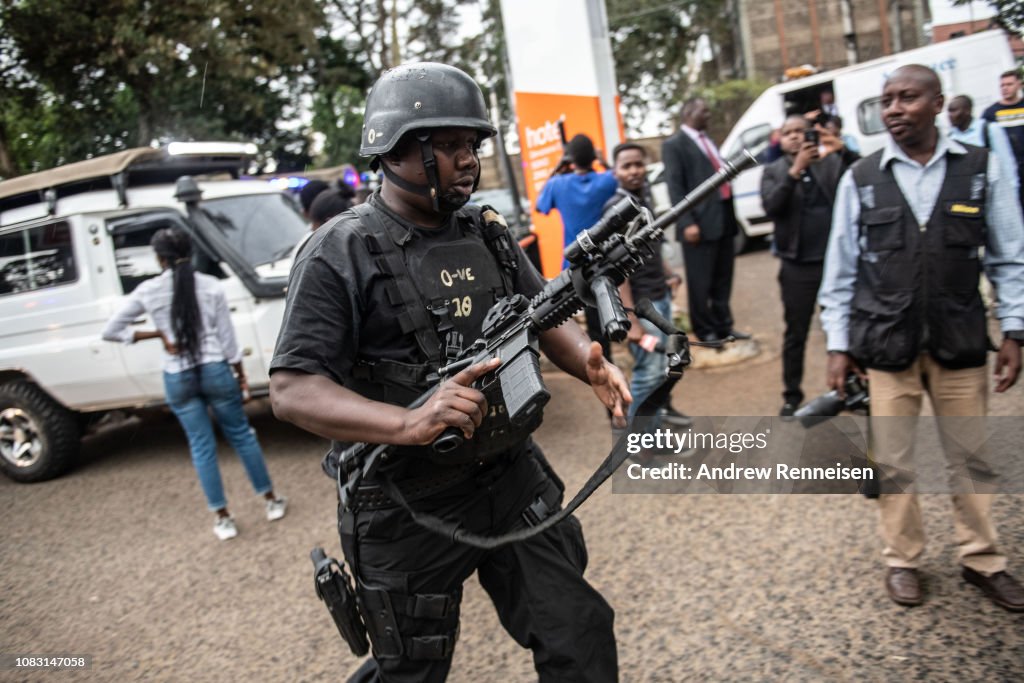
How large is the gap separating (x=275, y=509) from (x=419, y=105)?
3437 millimetres

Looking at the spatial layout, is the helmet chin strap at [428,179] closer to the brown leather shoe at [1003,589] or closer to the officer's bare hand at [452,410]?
the officer's bare hand at [452,410]

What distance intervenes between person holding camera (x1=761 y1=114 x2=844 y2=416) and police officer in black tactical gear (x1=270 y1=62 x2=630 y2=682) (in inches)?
116

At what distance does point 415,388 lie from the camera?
2062 millimetres

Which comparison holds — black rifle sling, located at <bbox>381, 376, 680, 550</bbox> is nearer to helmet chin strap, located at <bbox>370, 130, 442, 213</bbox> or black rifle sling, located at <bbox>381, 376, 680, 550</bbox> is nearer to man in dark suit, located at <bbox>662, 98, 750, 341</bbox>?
helmet chin strap, located at <bbox>370, 130, 442, 213</bbox>

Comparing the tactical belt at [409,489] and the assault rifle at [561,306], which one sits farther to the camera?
the tactical belt at [409,489]

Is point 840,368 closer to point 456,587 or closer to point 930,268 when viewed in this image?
point 930,268

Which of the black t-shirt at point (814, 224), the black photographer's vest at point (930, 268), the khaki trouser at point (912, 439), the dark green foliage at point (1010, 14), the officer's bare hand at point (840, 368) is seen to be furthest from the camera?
the black t-shirt at point (814, 224)

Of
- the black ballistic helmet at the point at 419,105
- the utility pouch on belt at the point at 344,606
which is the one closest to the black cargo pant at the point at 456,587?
the utility pouch on belt at the point at 344,606

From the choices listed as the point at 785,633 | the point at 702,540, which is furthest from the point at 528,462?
the point at 702,540

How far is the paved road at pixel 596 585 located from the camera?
2.78 metres

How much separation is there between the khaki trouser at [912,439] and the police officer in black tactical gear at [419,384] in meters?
1.45

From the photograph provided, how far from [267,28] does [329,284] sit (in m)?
5.56

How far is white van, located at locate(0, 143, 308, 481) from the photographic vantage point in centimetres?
539

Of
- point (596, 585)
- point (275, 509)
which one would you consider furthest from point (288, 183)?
point (596, 585)
